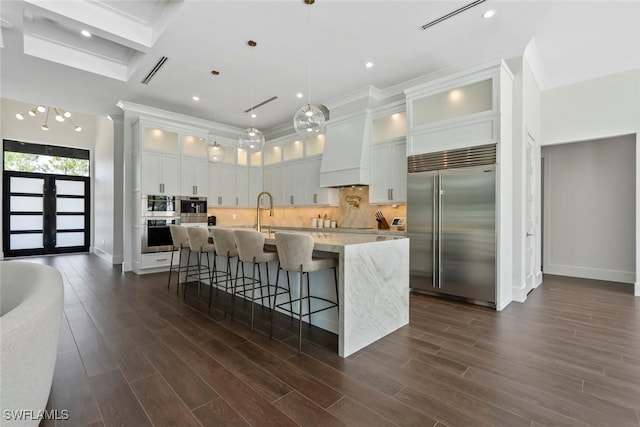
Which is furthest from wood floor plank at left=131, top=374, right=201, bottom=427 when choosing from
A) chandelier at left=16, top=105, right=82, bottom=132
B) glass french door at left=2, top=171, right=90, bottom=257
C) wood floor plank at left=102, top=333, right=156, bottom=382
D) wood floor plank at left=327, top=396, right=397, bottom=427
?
glass french door at left=2, top=171, right=90, bottom=257

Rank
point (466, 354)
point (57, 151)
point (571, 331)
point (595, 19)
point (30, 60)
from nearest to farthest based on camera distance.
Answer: point (466, 354) → point (571, 331) → point (595, 19) → point (30, 60) → point (57, 151)

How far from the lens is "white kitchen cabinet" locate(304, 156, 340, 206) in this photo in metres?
6.13

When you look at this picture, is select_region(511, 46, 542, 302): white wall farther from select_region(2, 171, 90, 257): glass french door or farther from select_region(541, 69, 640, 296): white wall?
select_region(2, 171, 90, 257): glass french door

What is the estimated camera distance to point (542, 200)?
5.77m

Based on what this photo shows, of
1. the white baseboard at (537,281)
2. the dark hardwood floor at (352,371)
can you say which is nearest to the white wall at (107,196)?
the dark hardwood floor at (352,371)

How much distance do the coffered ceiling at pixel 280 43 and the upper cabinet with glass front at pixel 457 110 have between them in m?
0.40

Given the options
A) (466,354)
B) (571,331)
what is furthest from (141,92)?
(571,331)

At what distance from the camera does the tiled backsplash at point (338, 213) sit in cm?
568

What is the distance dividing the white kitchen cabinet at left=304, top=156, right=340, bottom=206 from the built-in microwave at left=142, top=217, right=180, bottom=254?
2761 millimetres

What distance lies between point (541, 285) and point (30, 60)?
8.41 m

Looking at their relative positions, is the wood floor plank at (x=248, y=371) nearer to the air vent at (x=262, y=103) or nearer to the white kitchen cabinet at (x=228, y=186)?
the air vent at (x=262, y=103)

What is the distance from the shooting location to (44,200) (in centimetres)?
806

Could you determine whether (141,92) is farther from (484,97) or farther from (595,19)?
(595,19)

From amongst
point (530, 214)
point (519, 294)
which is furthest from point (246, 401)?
point (530, 214)
